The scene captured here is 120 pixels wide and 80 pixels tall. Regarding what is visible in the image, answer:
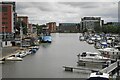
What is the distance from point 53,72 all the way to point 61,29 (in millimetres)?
104607

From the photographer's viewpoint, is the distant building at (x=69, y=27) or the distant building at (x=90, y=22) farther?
the distant building at (x=69, y=27)

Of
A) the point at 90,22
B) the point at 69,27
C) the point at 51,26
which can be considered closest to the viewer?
the point at 90,22

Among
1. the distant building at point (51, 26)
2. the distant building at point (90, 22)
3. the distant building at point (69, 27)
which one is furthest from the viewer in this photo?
the distant building at point (69, 27)

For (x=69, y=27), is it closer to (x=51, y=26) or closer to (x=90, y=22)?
(x=51, y=26)

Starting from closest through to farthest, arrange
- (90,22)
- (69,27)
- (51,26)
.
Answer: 1. (90,22)
2. (51,26)
3. (69,27)

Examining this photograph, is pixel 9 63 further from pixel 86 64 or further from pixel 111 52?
pixel 111 52

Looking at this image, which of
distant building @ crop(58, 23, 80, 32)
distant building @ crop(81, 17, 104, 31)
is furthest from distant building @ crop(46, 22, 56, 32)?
distant building @ crop(81, 17, 104, 31)

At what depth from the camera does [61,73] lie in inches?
565

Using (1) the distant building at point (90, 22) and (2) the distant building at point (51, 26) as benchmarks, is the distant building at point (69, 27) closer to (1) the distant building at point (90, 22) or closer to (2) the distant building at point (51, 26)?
(2) the distant building at point (51, 26)

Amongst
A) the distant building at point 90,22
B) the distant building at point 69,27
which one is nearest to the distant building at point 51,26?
the distant building at point 69,27

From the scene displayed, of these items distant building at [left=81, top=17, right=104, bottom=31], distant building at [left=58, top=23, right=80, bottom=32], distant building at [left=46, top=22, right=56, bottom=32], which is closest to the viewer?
distant building at [left=81, top=17, right=104, bottom=31]

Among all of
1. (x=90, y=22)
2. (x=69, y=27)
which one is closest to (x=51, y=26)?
(x=69, y=27)

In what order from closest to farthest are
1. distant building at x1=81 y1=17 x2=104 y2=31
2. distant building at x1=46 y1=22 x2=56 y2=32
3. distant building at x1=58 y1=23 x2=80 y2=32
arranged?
distant building at x1=81 y1=17 x2=104 y2=31 < distant building at x1=46 y1=22 x2=56 y2=32 < distant building at x1=58 y1=23 x2=80 y2=32

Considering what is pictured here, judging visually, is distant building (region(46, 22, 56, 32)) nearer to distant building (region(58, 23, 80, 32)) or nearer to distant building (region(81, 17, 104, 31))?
distant building (region(58, 23, 80, 32))
